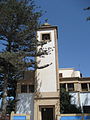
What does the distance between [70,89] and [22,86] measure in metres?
9.25

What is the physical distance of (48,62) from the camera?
27656 mm

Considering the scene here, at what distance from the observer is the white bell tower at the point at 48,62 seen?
2619cm

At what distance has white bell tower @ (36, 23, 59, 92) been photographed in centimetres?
2619

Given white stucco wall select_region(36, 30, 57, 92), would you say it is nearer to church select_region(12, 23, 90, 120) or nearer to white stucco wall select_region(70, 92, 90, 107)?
church select_region(12, 23, 90, 120)

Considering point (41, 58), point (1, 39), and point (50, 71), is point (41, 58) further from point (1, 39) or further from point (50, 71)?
point (1, 39)

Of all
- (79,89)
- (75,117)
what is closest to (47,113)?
(75,117)

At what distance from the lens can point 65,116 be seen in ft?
73.2

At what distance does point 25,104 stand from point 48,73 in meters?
5.28

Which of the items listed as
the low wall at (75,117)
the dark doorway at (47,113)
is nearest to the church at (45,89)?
the dark doorway at (47,113)

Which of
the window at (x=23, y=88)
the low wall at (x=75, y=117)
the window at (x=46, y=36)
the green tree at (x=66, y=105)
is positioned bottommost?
the low wall at (x=75, y=117)

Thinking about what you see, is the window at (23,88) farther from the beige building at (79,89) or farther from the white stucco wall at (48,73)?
the beige building at (79,89)

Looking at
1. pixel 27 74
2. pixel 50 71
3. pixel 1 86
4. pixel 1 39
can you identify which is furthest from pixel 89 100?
pixel 1 39

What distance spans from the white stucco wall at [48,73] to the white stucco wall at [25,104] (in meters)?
1.90

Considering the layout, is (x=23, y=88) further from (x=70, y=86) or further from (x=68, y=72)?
(x=68, y=72)
